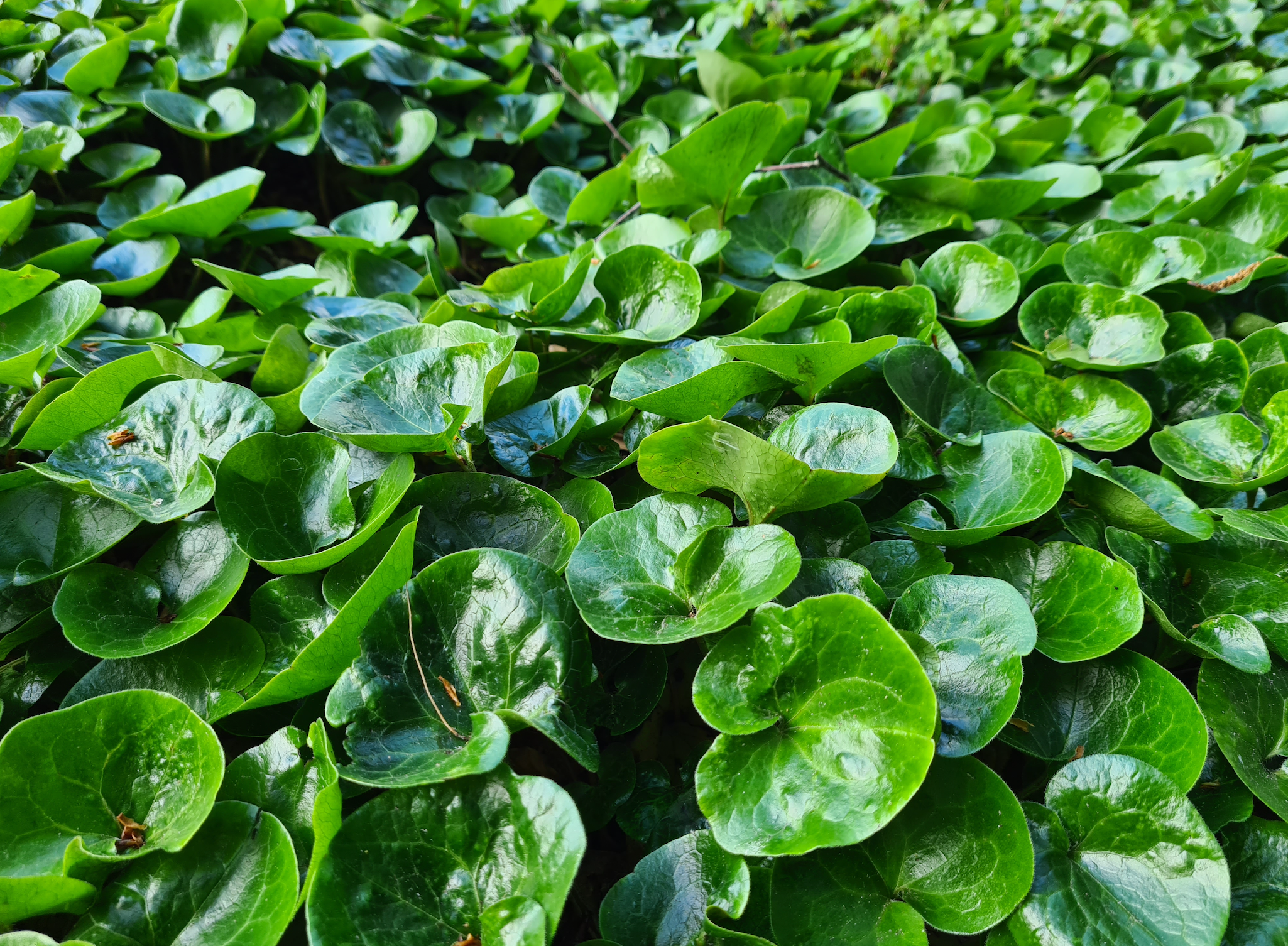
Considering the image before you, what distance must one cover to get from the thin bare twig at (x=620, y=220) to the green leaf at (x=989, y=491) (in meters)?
0.86

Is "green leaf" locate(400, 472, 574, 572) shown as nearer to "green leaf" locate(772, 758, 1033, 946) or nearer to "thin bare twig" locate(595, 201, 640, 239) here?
"green leaf" locate(772, 758, 1033, 946)

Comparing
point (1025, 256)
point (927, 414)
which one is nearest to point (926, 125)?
point (1025, 256)

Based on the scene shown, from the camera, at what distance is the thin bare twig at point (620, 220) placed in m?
1.66

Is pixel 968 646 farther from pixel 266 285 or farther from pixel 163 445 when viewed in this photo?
pixel 266 285

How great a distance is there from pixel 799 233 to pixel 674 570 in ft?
3.27

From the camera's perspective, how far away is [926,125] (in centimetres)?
234

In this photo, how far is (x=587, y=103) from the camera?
2445mm

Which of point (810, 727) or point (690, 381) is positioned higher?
point (690, 381)

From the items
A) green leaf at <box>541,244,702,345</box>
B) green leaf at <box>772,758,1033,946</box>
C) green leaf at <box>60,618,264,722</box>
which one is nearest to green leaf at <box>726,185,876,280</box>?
green leaf at <box>541,244,702,345</box>

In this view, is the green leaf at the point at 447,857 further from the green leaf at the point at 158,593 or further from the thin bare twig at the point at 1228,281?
the thin bare twig at the point at 1228,281

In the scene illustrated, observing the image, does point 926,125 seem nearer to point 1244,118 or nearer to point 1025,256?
point 1025,256

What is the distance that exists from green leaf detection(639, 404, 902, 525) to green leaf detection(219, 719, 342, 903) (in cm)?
49

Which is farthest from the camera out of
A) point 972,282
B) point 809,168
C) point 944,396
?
point 809,168

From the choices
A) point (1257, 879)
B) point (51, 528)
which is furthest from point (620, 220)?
point (1257, 879)
